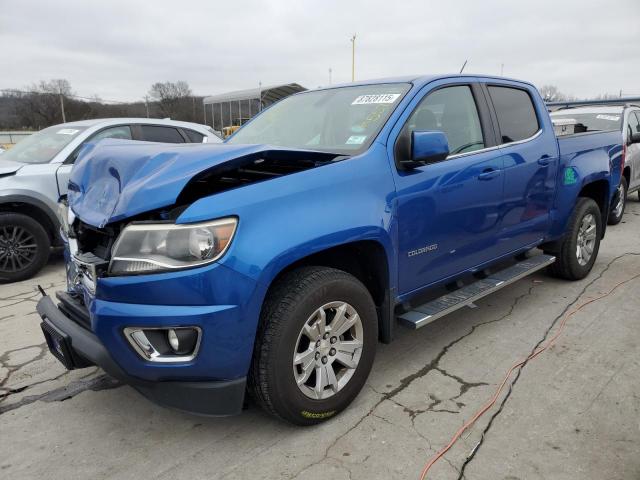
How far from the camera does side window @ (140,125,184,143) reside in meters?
6.26

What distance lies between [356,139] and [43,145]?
4.82 metres

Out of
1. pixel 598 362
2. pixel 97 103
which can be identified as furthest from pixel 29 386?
pixel 97 103

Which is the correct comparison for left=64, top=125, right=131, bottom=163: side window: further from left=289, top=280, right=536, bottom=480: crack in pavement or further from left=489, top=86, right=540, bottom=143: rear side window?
left=289, top=280, right=536, bottom=480: crack in pavement

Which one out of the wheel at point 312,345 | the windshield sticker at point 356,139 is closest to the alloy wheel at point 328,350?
the wheel at point 312,345

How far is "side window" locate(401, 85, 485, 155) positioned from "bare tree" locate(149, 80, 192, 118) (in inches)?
1854

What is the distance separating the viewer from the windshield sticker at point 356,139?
2802 mm

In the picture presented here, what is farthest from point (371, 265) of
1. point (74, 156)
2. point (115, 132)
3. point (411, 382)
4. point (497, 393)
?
point (115, 132)

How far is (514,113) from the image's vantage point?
3.90 m

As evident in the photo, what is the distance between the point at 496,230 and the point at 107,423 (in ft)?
9.34

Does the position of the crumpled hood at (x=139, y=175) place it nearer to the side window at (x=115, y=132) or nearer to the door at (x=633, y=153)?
the side window at (x=115, y=132)

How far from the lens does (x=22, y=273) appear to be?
5.28m

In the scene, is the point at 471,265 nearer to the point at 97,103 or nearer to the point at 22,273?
the point at 22,273

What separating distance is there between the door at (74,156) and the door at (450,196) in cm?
366

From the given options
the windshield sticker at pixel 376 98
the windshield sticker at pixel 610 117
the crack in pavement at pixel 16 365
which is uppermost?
the windshield sticker at pixel 610 117
